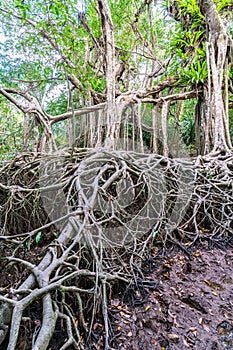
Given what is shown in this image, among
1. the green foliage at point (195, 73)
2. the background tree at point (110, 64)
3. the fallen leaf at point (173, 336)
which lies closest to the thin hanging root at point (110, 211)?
the fallen leaf at point (173, 336)

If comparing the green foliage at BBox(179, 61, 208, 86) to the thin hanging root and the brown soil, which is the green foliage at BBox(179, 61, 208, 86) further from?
the brown soil

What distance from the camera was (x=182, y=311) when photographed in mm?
1434

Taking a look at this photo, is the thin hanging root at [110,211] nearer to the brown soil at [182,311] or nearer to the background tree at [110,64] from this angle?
the brown soil at [182,311]

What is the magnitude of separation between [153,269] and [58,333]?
842 mm

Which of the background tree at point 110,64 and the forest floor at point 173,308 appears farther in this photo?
the background tree at point 110,64

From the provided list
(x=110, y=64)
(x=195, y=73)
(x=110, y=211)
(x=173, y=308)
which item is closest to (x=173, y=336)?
(x=173, y=308)

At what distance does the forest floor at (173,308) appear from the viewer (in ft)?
4.05

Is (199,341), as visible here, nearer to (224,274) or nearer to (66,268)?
(224,274)

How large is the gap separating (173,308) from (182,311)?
5 centimetres

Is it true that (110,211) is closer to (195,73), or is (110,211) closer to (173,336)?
(173,336)

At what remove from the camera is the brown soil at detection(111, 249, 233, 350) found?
1.25 m

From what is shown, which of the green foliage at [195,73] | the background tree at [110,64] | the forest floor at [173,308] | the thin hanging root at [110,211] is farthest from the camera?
the green foliage at [195,73]

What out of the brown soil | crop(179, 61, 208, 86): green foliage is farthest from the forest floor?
crop(179, 61, 208, 86): green foliage

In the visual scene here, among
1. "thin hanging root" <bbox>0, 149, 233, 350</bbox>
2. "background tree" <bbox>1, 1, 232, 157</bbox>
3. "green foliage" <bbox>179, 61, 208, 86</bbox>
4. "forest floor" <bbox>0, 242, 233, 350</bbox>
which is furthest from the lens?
"green foliage" <bbox>179, 61, 208, 86</bbox>
